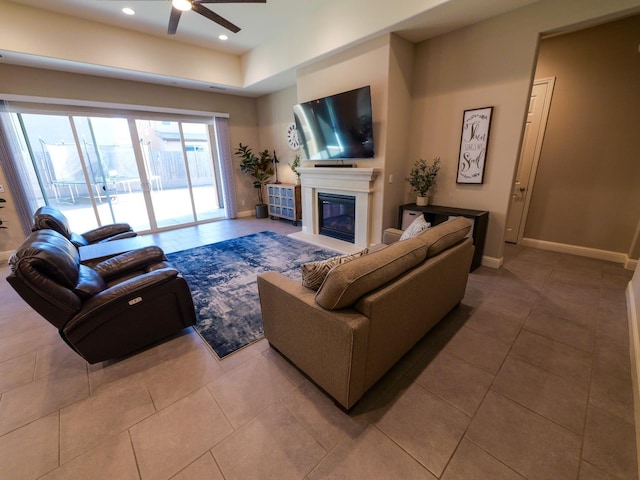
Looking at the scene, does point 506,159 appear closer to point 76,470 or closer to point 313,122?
point 313,122

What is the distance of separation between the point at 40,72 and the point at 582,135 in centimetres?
800

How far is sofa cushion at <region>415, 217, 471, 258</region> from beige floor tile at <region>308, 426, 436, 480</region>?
121 cm

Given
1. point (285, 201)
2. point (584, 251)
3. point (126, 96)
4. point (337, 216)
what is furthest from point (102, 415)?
point (584, 251)

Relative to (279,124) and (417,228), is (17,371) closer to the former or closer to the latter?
(417,228)

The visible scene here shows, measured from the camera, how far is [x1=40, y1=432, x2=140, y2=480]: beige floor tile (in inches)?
50.8

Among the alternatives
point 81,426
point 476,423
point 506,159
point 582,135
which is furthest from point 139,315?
point 582,135

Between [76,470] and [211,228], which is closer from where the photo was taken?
[76,470]

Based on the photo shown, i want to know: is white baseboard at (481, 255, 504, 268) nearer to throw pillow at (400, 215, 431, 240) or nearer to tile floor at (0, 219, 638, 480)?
tile floor at (0, 219, 638, 480)

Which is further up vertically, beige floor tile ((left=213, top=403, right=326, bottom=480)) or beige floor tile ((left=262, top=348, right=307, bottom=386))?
beige floor tile ((left=262, top=348, right=307, bottom=386))

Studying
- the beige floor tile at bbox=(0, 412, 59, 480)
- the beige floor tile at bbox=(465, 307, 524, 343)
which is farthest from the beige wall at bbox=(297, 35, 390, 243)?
the beige floor tile at bbox=(0, 412, 59, 480)

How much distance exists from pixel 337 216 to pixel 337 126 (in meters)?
1.54

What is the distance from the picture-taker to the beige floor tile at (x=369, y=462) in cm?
126

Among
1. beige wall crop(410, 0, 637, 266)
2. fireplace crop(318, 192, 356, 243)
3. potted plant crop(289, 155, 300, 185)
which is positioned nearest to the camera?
beige wall crop(410, 0, 637, 266)

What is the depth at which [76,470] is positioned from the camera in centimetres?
132
